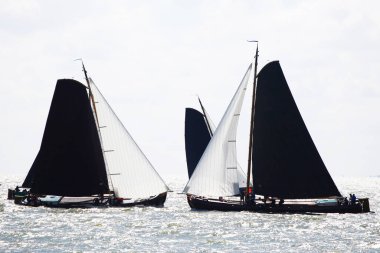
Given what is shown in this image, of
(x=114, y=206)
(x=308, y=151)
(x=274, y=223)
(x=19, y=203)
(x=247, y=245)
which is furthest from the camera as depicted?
(x=19, y=203)

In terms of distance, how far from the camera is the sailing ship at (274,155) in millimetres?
63531

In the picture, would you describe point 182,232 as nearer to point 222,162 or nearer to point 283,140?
point 222,162

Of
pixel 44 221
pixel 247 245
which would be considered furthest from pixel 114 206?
pixel 247 245

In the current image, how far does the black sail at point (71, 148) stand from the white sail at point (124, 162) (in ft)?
5.27

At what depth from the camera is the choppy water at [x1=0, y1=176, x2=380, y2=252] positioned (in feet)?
140

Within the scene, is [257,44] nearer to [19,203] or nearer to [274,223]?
[274,223]

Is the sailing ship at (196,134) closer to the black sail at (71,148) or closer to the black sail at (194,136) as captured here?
the black sail at (194,136)

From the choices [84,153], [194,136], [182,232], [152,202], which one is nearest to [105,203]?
[152,202]

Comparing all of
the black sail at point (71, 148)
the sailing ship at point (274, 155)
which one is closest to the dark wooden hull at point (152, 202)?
the black sail at point (71, 148)

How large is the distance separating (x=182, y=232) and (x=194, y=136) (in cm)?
3242

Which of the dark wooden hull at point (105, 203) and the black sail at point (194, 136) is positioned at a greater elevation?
the black sail at point (194, 136)

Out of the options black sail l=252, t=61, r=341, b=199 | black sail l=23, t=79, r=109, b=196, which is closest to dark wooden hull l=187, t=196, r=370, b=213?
black sail l=252, t=61, r=341, b=199

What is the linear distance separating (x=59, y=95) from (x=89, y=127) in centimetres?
433

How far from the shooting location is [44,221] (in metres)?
59.1
